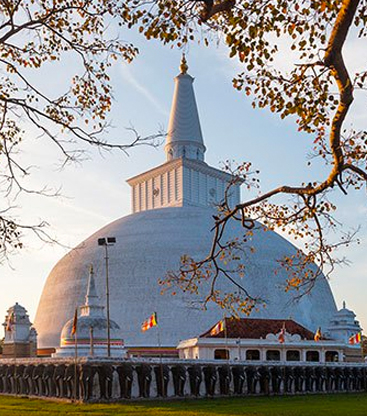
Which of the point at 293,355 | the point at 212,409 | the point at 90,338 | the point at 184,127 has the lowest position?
the point at 212,409

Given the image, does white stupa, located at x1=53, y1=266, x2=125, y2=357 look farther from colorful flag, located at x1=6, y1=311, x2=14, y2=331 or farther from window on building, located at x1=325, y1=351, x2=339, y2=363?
window on building, located at x1=325, y1=351, x2=339, y2=363

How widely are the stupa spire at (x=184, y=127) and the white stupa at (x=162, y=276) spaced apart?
1330 millimetres

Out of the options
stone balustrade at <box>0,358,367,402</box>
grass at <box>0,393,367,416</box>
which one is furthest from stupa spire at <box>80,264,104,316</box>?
grass at <box>0,393,367,416</box>

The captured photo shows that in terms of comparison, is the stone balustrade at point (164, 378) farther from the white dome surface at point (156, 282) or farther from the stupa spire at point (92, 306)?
the white dome surface at point (156, 282)

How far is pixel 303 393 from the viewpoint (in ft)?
117

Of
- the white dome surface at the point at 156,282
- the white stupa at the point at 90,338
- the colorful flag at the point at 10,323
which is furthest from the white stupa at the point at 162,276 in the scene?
the white stupa at the point at 90,338

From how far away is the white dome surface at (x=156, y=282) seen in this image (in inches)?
2010

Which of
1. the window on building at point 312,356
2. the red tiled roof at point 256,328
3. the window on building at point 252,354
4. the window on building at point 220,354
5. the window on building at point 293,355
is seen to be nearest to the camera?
the window on building at point 220,354

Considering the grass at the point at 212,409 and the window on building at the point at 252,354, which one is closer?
the grass at the point at 212,409

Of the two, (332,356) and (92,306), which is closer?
(92,306)

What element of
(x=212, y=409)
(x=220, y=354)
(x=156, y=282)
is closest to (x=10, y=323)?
(x=156, y=282)

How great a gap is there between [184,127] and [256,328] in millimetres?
26673

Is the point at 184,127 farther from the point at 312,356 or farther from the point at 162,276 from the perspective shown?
the point at 312,356

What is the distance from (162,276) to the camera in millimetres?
53406
